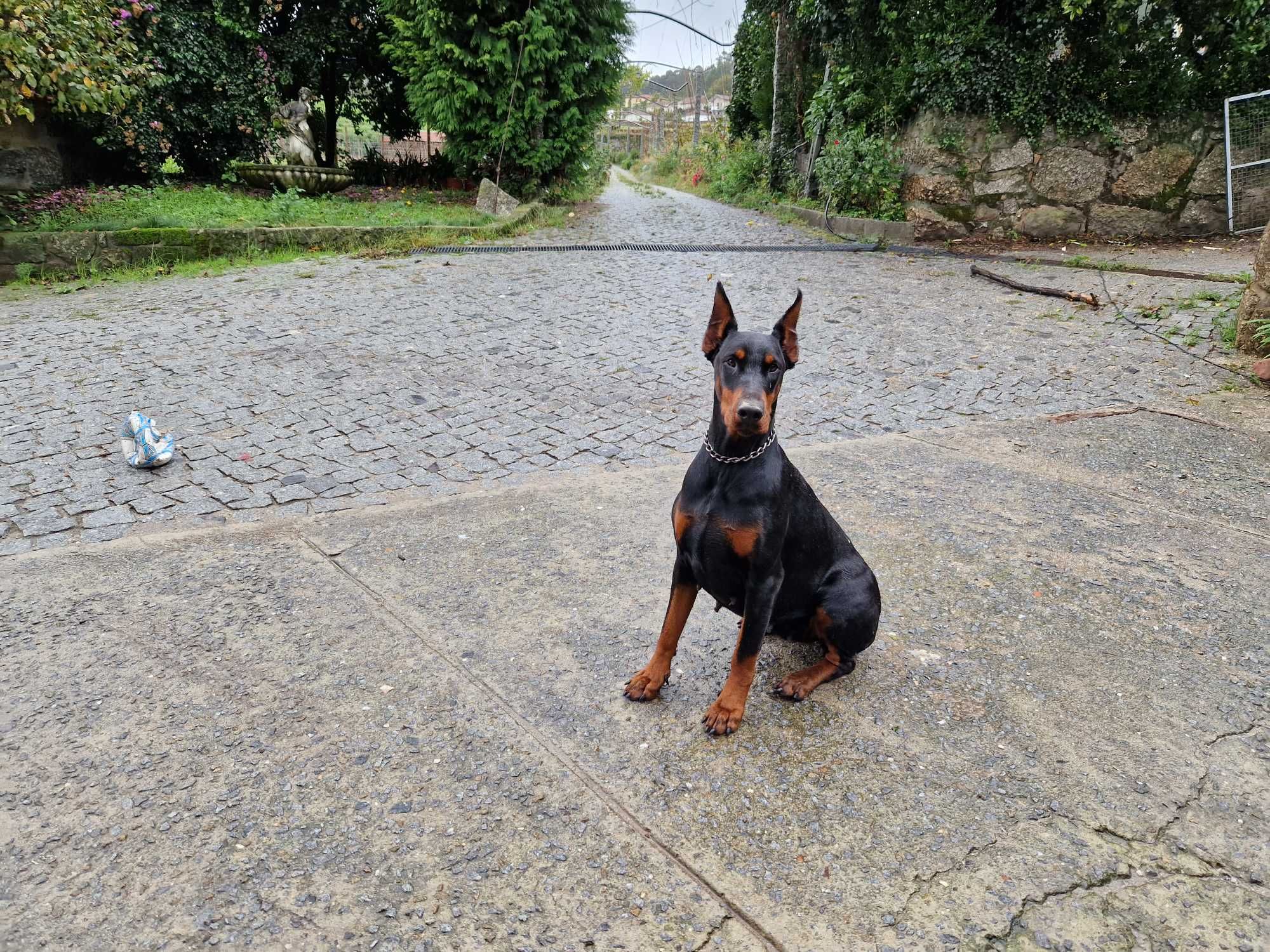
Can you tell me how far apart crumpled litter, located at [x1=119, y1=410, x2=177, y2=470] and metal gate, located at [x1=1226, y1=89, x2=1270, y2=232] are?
12.1m

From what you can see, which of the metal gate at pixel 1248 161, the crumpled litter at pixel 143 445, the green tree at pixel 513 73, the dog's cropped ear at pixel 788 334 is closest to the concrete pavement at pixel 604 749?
the crumpled litter at pixel 143 445

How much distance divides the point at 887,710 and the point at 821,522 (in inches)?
27.1

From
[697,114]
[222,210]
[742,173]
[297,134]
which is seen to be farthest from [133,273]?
[697,114]

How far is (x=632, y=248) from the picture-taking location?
11672 millimetres

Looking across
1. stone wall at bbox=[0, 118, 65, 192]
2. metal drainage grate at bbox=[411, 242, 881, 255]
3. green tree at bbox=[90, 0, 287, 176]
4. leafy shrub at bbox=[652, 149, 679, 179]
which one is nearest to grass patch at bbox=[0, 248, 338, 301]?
metal drainage grate at bbox=[411, 242, 881, 255]

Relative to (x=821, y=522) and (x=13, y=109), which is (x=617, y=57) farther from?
(x=821, y=522)

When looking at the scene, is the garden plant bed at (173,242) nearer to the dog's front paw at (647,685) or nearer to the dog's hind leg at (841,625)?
the dog's front paw at (647,685)

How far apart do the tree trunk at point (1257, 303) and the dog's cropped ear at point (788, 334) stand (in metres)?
5.36

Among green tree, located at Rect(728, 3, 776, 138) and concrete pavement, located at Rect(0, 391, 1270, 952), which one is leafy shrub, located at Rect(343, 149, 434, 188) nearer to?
green tree, located at Rect(728, 3, 776, 138)

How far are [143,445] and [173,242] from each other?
6144 mm

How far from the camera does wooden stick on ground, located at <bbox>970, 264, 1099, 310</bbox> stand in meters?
7.69

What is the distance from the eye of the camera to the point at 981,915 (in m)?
1.94

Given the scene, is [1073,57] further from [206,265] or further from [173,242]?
[173,242]

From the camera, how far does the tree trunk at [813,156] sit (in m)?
13.9
